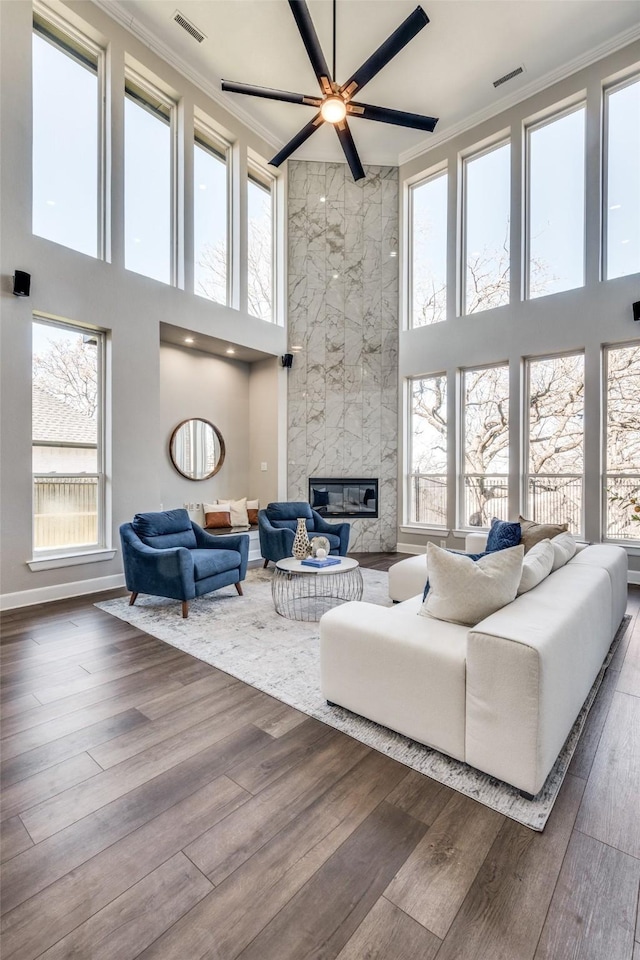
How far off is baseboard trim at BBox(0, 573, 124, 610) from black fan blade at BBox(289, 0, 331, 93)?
4885 millimetres

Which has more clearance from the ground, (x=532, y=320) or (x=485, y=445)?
(x=532, y=320)

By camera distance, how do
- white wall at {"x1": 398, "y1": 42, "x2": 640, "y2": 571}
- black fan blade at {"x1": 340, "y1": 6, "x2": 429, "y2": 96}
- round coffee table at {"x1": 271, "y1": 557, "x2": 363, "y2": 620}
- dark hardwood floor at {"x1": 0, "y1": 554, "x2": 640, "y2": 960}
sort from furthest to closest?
white wall at {"x1": 398, "y1": 42, "x2": 640, "y2": 571}, round coffee table at {"x1": 271, "y1": 557, "x2": 363, "y2": 620}, black fan blade at {"x1": 340, "y1": 6, "x2": 429, "y2": 96}, dark hardwood floor at {"x1": 0, "y1": 554, "x2": 640, "y2": 960}

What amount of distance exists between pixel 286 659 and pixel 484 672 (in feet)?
4.95

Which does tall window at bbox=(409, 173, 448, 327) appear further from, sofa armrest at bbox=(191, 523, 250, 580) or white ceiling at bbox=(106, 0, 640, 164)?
sofa armrest at bbox=(191, 523, 250, 580)

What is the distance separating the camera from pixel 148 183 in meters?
5.11

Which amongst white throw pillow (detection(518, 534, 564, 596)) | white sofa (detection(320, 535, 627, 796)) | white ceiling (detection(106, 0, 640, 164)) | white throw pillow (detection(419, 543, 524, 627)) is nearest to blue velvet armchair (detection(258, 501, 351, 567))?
white sofa (detection(320, 535, 627, 796))

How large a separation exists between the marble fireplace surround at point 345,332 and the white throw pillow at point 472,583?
Answer: 463 centimetres

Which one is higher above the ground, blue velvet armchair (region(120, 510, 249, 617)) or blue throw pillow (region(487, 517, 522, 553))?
blue throw pillow (region(487, 517, 522, 553))

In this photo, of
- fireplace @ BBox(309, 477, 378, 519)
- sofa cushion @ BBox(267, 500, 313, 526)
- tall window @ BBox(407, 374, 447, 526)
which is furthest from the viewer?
fireplace @ BBox(309, 477, 378, 519)

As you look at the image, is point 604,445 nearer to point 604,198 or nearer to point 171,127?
point 604,198

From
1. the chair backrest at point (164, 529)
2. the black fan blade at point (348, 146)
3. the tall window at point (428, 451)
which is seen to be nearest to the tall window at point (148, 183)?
the black fan blade at point (348, 146)

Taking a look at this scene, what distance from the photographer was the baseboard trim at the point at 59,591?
3899 millimetres

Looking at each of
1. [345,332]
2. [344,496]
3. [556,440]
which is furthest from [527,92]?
[344,496]

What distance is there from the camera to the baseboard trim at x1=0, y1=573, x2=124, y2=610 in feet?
12.8
